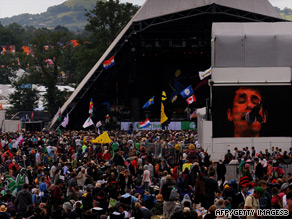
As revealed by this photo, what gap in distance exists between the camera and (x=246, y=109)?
3102 centimetres

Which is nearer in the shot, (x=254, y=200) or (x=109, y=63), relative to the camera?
(x=254, y=200)

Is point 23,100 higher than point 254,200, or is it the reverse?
point 23,100

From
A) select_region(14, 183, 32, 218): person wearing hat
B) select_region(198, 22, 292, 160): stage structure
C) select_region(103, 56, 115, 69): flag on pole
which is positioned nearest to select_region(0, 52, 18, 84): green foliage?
select_region(103, 56, 115, 69): flag on pole

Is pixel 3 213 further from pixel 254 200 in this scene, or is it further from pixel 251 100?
pixel 251 100

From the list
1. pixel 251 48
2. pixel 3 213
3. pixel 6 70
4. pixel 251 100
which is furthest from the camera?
pixel 6 70

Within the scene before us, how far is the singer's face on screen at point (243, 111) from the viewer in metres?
31.0

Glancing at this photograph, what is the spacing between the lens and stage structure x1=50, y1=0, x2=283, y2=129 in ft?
164

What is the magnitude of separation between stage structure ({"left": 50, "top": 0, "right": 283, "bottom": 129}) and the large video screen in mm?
18136

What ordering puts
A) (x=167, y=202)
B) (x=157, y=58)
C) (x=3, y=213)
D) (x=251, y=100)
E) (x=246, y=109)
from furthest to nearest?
(x=157, y=58)
(x=251, y=100)
(x=246, y=109)
(x=167, y=202)
(x=3, y=213)

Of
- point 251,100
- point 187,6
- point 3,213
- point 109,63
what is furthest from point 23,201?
point 187,6

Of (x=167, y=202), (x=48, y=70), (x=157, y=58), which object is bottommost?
(x=167, y=202)

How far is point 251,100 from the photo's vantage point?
31.2 metres

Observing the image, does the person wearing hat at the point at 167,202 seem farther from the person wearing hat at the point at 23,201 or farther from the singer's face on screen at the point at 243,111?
the singer's face on screen at the point at 243,111

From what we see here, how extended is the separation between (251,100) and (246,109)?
1.73 feet
